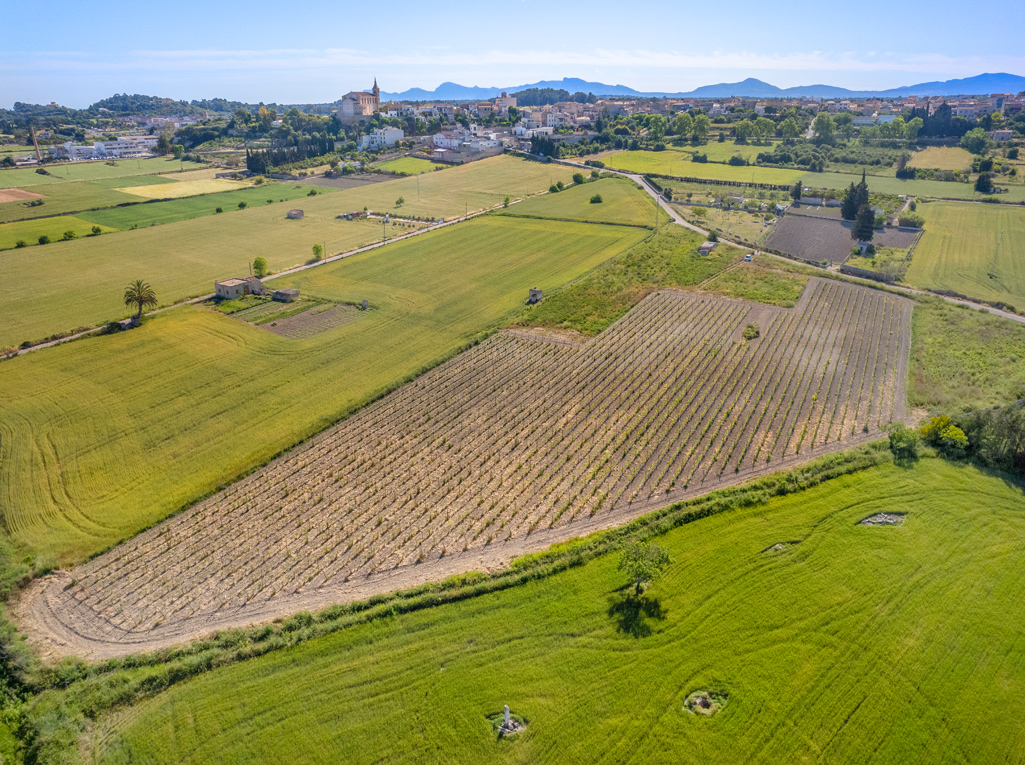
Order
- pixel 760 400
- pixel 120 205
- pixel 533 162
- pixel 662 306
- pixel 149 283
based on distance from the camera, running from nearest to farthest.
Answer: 1. pixel 760 400
2. pixel 662 306
3. pixel 149 283
4. pixel 120 205
5. pixel 533 162

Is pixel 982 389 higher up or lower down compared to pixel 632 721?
higher up

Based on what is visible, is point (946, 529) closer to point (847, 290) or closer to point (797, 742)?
point (797, 742)

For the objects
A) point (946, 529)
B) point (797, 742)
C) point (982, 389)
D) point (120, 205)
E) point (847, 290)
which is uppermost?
point (120, 205)

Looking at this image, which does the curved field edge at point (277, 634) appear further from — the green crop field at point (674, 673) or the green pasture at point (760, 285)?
the green pasture at point (760, 285)

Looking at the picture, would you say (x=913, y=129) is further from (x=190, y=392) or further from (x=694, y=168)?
(x=190, y=392)

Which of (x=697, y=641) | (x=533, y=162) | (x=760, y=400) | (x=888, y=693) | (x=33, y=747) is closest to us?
(x=33, y=747)

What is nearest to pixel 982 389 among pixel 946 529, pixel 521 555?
pixel 946 529

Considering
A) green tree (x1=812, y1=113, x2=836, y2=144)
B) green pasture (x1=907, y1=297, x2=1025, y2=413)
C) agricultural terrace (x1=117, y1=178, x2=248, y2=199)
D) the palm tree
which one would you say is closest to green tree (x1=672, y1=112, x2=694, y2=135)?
green tree (x1=812, y1=113, x2=836, y2=144)
